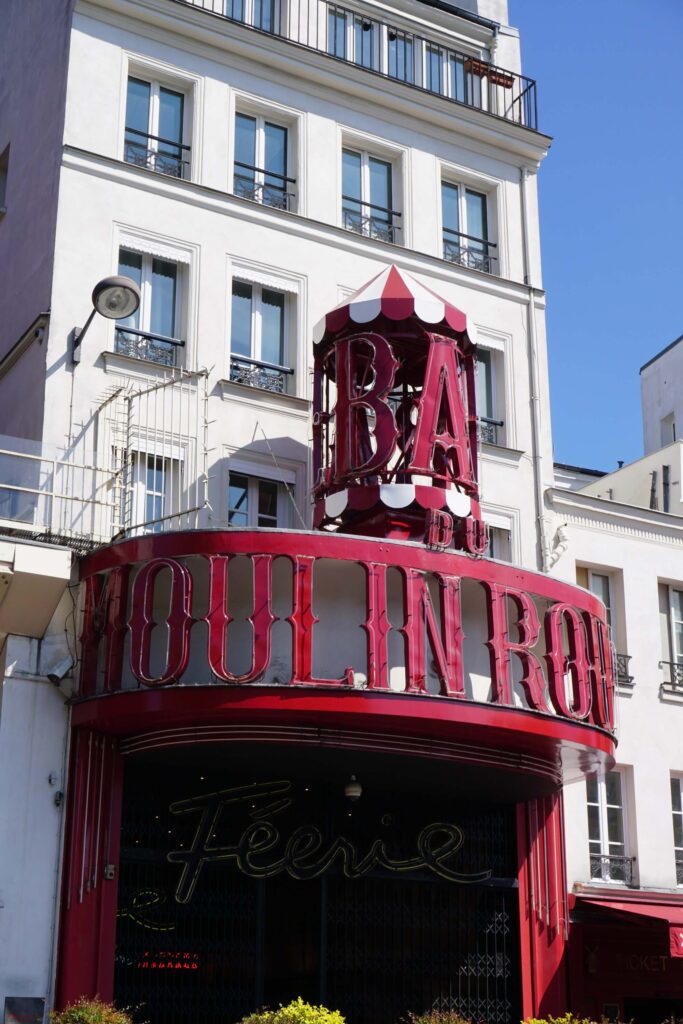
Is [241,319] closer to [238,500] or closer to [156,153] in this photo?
[156,153]

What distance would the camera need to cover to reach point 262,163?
24625mm

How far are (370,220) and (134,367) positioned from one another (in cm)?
575

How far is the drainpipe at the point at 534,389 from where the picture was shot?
24.8 m

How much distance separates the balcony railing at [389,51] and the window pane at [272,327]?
4.51m

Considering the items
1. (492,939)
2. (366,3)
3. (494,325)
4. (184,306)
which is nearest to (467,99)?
(366,3)

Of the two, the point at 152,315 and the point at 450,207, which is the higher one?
the point at 450,207

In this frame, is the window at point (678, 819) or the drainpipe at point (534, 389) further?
the drainpipe at point (534, 389)

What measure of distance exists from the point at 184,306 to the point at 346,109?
5301 mm

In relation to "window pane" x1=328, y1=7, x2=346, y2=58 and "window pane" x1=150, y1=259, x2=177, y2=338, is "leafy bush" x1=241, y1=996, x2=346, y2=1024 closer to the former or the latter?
"window pane" x1=150, y1=259, x2=177, y2=338

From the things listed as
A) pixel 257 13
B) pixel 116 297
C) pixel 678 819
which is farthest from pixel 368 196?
pixel 678 819

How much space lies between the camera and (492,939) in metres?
22.0

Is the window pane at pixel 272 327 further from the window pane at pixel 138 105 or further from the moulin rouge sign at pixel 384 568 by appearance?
the window pane at pixel 138 105

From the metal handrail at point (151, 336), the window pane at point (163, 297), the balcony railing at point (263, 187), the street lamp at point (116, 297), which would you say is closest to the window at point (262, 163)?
the balcony railing at point (263, 187)

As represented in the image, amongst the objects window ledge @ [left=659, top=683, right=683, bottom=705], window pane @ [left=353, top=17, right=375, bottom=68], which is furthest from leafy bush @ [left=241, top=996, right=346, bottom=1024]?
window pane @ [left=353, top=17, right=375, bottom=68]
